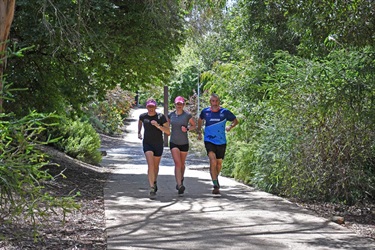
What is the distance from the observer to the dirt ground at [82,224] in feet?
24.0

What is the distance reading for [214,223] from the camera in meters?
9.02

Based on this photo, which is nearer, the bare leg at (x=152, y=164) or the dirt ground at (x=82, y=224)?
Result: the dirt ground at (x=82, y=224)

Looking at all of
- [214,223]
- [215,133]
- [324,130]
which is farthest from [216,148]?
[214,223]

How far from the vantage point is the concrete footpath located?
766 cm

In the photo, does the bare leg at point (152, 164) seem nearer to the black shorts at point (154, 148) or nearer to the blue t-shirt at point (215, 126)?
the black shorts at point (154, 148)

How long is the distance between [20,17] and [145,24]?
307cm

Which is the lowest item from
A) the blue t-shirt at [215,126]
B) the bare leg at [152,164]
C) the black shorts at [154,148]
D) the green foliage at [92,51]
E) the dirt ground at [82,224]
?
the dirt ground at [82,224]

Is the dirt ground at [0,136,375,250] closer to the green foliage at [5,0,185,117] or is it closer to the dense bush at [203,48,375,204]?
the dense bush at [203,48,375,204]

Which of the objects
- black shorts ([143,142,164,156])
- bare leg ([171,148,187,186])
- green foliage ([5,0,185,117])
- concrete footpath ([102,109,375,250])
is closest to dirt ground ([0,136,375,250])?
concrete footpath ([102,109,375,250])

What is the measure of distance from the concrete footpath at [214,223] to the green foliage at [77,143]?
771 cm

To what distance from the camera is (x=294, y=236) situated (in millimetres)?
8102

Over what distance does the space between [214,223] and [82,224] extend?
1775 mm

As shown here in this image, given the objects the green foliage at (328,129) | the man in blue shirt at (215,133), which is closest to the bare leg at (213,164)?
the man in blue shirt at (215,133)

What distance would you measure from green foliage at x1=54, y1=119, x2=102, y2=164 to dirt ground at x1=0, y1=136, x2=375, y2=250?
6251 millimetres
